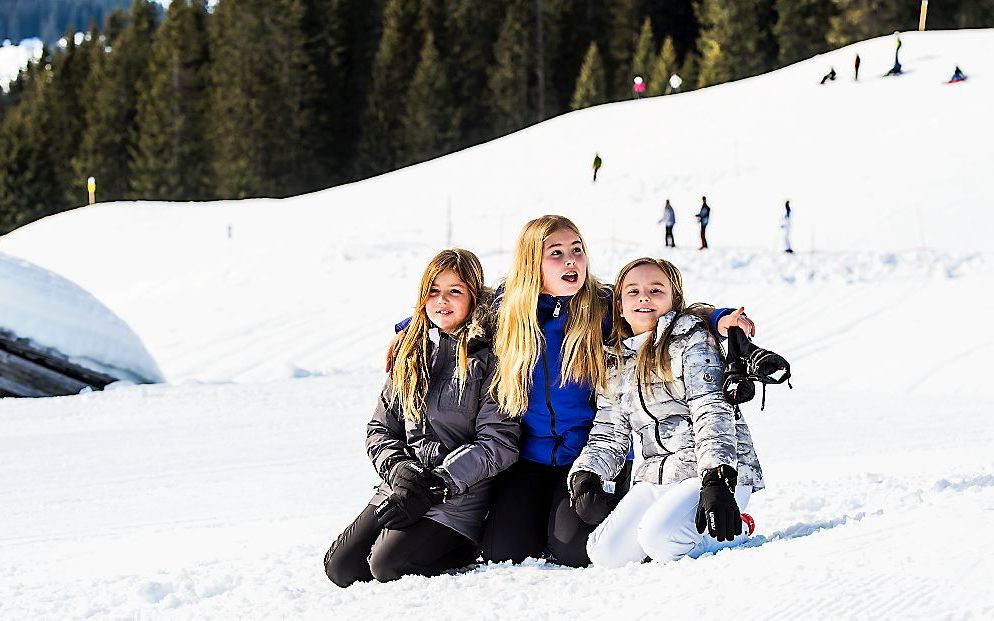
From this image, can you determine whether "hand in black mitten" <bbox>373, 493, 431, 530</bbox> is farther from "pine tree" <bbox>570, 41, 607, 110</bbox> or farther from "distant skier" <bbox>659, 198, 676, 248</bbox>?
"pine tree" <bbox>570, 41, 607, 110</bbox>

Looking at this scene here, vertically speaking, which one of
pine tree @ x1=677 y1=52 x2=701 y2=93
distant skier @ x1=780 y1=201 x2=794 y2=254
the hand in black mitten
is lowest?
the hand in black mitten

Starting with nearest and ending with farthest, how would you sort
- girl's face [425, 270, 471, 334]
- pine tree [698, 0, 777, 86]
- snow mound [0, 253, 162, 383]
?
girl's face [425, 270, 471, 334]
snow mound [0, 253, 162, 383]
pine tree [698, 0, 777, 86]

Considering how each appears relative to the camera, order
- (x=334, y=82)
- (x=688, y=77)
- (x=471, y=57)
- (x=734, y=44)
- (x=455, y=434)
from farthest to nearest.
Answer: (x=334, y=82) → (x=471, y=57) → (x=688, y=77) → (x=734, y=44) → (x=455, y=434)

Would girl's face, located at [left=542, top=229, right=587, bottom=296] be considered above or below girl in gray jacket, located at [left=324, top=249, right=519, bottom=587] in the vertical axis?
above

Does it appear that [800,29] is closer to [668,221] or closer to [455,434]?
[668,221]

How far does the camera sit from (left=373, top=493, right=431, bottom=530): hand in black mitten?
13.9 ft

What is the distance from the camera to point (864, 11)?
160 ft

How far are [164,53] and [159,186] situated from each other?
7802mm

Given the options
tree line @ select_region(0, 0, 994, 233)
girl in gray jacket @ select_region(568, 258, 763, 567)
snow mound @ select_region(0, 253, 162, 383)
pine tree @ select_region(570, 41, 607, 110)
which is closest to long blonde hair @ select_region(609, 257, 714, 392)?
girl in gray jacket @ select_region(568, 258, 763, 567)

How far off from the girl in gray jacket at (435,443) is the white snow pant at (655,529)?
556 millimetres

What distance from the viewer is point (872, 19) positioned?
160 feet

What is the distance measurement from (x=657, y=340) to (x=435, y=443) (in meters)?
1.00

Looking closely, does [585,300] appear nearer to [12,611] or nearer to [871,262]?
[12,611]

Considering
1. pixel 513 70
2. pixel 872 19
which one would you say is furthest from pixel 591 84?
pixel 872 19
